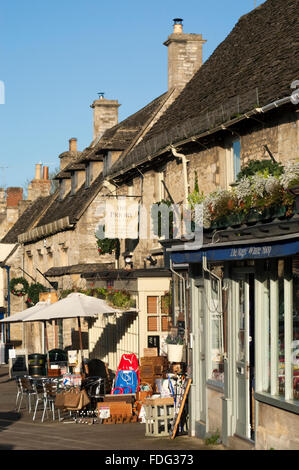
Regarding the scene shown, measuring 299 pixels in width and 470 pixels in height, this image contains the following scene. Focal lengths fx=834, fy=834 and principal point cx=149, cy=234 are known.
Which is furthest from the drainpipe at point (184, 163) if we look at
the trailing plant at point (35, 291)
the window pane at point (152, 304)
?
the trailing plant at point (35, 291)

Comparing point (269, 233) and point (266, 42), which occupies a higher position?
point (266, 42)

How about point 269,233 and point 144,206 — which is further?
Result: point 144,206

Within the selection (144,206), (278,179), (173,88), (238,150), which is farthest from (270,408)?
(173,88)

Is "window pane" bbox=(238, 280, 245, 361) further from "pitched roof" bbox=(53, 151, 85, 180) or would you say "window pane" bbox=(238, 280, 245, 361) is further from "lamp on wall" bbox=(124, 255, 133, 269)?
"pitched roof" bbox=(53, 151, 85, 180)

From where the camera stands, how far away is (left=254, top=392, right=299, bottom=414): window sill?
10.1 m

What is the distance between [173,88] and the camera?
1027 inches

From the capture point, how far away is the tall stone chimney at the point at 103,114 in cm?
3569

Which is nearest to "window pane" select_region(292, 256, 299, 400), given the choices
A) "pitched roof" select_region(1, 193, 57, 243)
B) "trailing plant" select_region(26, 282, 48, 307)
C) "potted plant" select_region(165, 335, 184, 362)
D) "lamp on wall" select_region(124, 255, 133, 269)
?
"potted plant" select_region(165, 335, 184, 362)

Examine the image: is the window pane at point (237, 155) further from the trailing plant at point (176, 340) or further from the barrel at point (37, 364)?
the barrel at point (37, 364)

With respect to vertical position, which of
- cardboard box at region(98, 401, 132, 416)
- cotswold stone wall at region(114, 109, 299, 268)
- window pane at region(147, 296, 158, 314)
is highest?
cotswold stone wall at region(114, 109, 299, 268)

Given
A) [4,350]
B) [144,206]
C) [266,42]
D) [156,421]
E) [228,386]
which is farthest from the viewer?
[4,350]

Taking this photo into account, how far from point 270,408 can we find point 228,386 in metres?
1.60

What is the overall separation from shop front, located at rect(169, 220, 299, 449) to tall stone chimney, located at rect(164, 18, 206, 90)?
12.5 m

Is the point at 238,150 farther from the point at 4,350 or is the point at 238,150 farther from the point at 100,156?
the point at 4,350
